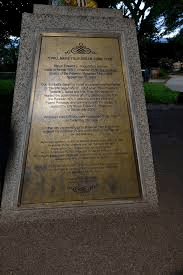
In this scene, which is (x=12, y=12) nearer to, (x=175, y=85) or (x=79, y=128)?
(x=175, y=85)

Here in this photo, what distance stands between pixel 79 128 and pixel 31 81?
62 cm

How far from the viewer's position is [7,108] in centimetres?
1041

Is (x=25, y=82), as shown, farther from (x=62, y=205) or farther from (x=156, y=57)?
(x=156, y=57)

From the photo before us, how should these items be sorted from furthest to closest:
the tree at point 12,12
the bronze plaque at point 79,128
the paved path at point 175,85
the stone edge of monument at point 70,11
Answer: the paved path at point 175,85
the tree at point 12,12
the stone edge of monument at point 70,11
the bronze plaque at point 79,128

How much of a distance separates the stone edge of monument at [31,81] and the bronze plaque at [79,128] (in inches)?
2.7

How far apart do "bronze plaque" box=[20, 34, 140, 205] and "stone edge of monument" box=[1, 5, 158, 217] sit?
69 mm

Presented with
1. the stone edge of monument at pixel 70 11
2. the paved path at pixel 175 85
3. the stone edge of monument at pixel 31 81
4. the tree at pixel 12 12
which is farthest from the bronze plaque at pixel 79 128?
the paved path at pixel 175 85

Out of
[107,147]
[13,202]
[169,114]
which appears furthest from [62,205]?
[169,114]

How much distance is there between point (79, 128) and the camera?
2711mm

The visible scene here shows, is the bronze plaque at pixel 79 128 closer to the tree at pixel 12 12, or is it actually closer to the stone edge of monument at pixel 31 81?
the stone edge of monument at pixel 31 81

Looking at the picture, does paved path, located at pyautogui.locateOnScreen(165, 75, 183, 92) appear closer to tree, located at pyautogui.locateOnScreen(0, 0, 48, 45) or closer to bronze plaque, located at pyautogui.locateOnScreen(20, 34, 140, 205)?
tree, located at pyautogui.locateOnScreen(0, 0, 48, 45)

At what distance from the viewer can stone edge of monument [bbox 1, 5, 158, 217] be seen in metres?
2.63

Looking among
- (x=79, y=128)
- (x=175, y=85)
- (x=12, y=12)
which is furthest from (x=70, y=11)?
(x=175, y=85)

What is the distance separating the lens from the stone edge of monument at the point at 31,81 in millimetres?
2635
